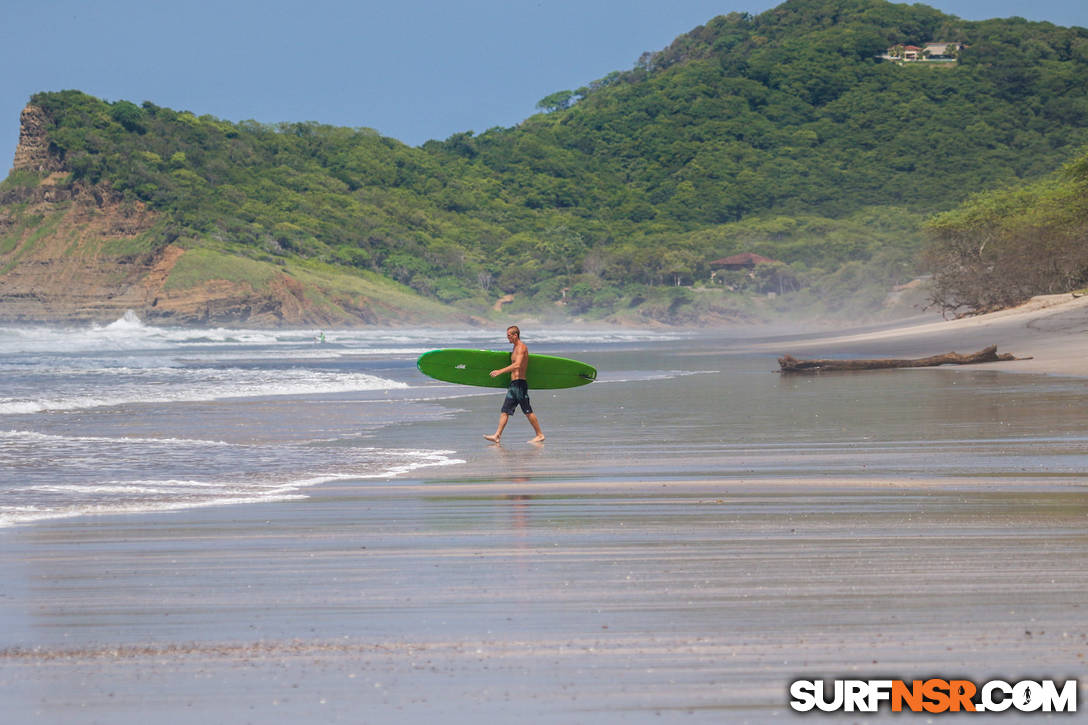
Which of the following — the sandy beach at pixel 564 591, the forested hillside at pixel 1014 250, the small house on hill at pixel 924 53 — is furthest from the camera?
the small house on hill at pixel 924 53

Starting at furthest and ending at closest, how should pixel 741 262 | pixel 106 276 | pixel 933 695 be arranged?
pixel 741 262 < pixel 106 276 < pixel 933 695

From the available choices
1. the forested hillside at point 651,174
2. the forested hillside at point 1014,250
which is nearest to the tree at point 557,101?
the forested hillside at point 651,174

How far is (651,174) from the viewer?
148m

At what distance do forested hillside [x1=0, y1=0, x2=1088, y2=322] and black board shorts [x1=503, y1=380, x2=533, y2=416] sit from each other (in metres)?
80.0

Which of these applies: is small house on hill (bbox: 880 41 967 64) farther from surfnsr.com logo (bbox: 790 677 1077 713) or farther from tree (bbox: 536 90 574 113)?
surfnsr.com logo (bbox: 790 677 1077 713)

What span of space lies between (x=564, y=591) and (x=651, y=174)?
14718 centimetres

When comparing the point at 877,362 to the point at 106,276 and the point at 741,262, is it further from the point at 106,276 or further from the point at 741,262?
the point at 106,276

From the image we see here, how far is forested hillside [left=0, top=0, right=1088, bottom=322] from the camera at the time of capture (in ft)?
361

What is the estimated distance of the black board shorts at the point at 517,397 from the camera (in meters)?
11.6

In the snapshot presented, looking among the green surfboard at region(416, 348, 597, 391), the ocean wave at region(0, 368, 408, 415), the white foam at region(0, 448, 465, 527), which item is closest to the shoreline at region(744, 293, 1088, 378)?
the green surfboard at region(416, 348, 597, 391)

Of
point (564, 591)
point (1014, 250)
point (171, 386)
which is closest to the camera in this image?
point (564, 591)

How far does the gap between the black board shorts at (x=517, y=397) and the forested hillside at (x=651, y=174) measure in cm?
7996

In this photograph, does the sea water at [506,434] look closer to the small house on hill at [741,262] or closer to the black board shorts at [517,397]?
the black board shorts at [517,397]

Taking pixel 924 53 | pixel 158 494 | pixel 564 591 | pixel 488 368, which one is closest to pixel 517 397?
pixel 488 368
